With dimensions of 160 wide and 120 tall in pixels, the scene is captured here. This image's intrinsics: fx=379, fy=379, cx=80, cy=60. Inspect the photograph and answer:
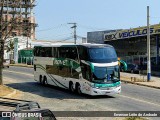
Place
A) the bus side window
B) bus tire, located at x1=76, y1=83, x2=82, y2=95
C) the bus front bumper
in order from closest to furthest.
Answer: the bus front bumper → the bus side window → bus tire, located at x1=76, y1=83, x2=82, y2=95

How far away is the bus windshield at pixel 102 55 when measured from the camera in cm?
2498

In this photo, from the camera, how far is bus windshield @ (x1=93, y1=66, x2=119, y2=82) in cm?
2488

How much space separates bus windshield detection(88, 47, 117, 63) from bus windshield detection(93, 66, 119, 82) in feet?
1.74

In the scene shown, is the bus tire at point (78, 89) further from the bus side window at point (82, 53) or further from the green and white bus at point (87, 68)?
the bus side window at point (82, 53)

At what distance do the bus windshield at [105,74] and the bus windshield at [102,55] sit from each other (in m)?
0.53

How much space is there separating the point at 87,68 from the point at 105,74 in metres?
1.26

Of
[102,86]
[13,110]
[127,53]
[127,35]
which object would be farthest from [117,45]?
[13,110]

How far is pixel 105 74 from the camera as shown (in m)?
25.1

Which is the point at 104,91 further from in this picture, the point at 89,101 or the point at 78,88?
the point at 78,88

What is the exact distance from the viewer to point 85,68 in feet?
83.5

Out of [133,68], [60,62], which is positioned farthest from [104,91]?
[133,68]

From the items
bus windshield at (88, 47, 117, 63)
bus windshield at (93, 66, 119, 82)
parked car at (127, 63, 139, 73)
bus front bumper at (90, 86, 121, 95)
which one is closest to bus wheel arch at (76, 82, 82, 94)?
bus front bumper at (90, 86, 121, 95)

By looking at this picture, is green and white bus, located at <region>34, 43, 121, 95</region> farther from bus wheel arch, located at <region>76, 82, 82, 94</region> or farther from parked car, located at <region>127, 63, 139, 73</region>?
parked car, located at <region>127, 63, 139, 73</region>

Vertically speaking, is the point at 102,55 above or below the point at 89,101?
above
